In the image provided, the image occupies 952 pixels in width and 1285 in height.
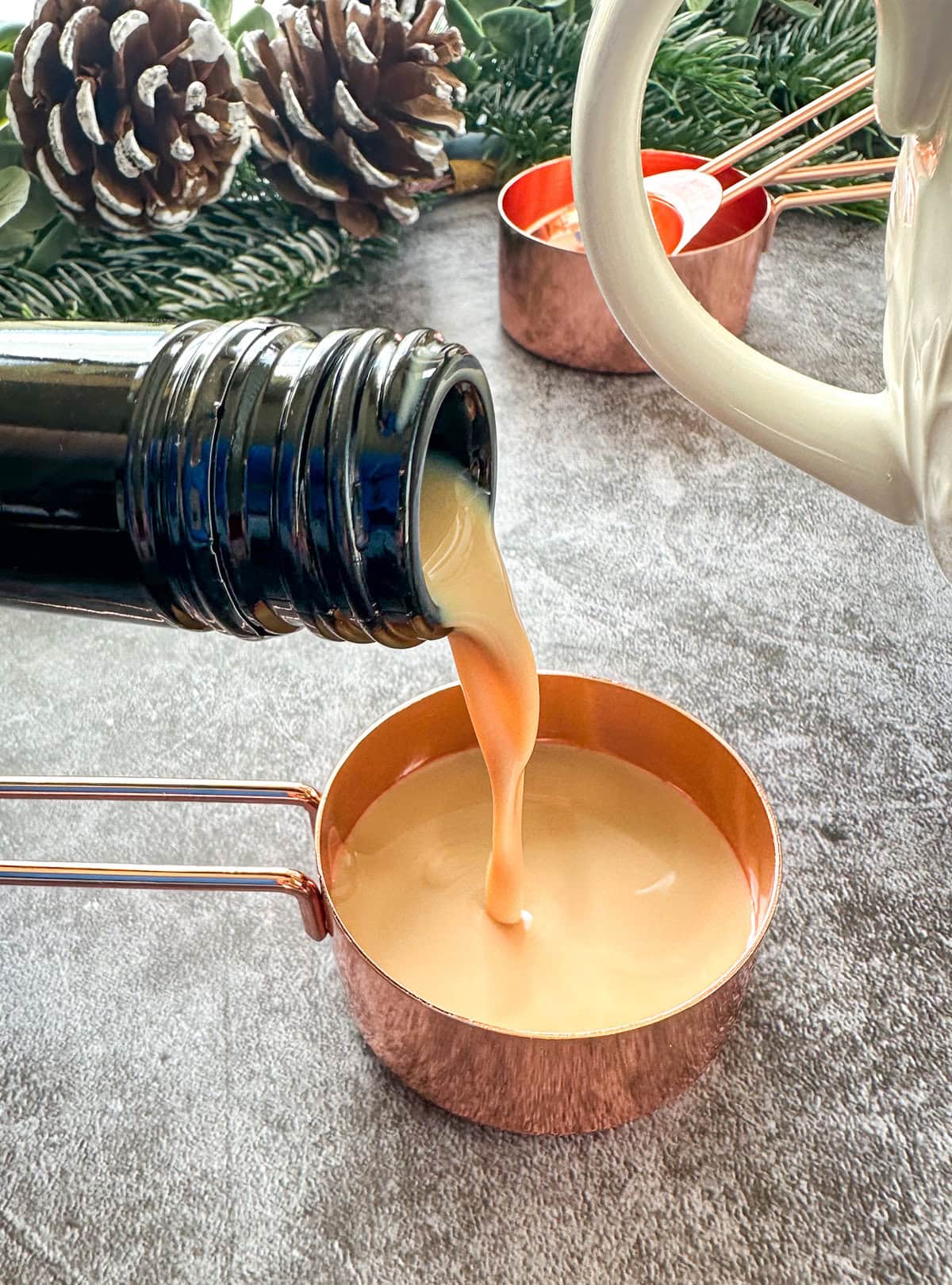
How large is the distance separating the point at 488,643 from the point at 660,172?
1.55 feet

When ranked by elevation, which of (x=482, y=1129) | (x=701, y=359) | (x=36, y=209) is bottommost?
(x=482, y=1129)

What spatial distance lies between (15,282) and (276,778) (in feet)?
1.10

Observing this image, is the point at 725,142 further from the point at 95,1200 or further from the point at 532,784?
the point at 95,1200

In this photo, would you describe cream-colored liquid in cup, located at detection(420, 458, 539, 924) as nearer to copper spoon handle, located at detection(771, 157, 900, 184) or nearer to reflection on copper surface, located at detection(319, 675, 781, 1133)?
reflection on copper surface, located at detection(319, 675, 781, 1133)

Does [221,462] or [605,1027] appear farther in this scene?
[605,1027]

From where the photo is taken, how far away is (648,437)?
2.04 ft

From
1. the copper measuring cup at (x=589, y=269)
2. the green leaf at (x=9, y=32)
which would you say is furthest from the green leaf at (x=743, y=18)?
the green leaf at (x=9, y=32)

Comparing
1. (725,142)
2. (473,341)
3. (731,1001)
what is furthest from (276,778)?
(725,142)

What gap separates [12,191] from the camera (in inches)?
24.4

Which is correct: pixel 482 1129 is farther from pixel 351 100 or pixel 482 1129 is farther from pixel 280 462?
pixel 351 100

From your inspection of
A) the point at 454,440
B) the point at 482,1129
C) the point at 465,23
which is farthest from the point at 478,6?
the point at 482,1129

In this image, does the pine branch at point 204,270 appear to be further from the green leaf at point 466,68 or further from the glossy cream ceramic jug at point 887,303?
the glossy cream ceramic jug at point 887,303

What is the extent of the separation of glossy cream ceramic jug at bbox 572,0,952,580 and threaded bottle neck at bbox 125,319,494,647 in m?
0.05

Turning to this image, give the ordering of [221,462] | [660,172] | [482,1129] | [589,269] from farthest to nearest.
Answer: [660,172] → [589,269] → [482,1129] → [221,462]
